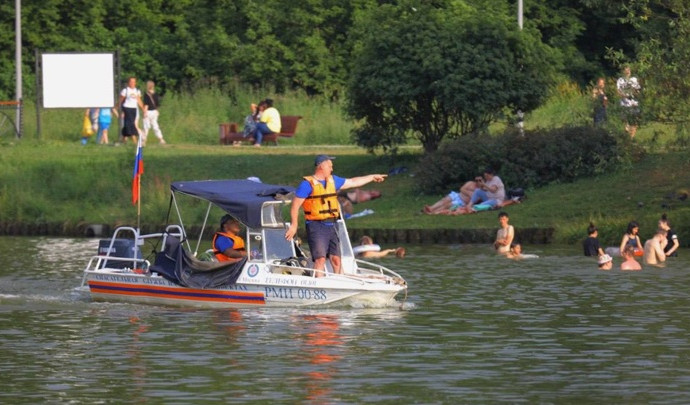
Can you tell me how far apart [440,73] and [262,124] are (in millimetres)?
9553

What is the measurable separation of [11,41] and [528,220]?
106 ft

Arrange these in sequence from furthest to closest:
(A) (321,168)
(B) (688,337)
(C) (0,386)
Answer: (A) (321,168) → (B) (688,337) → (C) (0,386)

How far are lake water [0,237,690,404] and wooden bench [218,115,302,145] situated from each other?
72.9ft

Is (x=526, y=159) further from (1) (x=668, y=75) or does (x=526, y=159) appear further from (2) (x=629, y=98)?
(1) (x=668, y=75)

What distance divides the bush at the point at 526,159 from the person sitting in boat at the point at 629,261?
28.6 feet

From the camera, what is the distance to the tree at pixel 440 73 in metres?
41.8

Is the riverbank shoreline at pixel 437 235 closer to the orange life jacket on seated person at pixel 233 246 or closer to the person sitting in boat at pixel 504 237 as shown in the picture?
the person sitting in boat at pixel 504 237

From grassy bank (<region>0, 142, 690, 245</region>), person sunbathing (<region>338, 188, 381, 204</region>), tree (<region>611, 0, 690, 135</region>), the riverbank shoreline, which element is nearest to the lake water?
tree (<region>611, 0, 690, 135</region>)

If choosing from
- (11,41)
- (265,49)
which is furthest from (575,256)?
(11,41)

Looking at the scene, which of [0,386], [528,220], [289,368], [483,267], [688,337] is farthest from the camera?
[528,220]

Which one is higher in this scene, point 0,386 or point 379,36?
point 379,36

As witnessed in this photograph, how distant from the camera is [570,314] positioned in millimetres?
23391

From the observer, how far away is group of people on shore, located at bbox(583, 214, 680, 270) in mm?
29906

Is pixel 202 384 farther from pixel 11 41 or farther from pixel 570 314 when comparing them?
pixel 11 41
